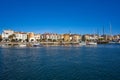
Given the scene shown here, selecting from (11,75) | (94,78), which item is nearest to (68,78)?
(94,78)

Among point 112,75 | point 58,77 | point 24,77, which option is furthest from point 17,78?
point 112,75

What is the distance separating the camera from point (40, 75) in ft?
105

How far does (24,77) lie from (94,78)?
9428mm

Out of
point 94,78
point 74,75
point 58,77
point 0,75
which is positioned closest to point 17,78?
point 0,75

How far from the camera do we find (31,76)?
1234 inches

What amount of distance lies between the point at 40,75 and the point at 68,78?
4393 mm

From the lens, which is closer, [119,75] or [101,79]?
[101,79]

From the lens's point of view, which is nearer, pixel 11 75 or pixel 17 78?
pixel 17 78

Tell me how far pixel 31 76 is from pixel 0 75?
14.2 feet

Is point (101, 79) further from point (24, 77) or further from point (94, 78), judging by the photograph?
point (24, 77)

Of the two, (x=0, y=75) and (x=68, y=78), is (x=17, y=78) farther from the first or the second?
(x=68, y=78)

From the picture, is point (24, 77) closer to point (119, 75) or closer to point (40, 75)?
point (40, 75)

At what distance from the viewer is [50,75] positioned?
31.9m

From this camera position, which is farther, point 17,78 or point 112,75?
point 112,75
